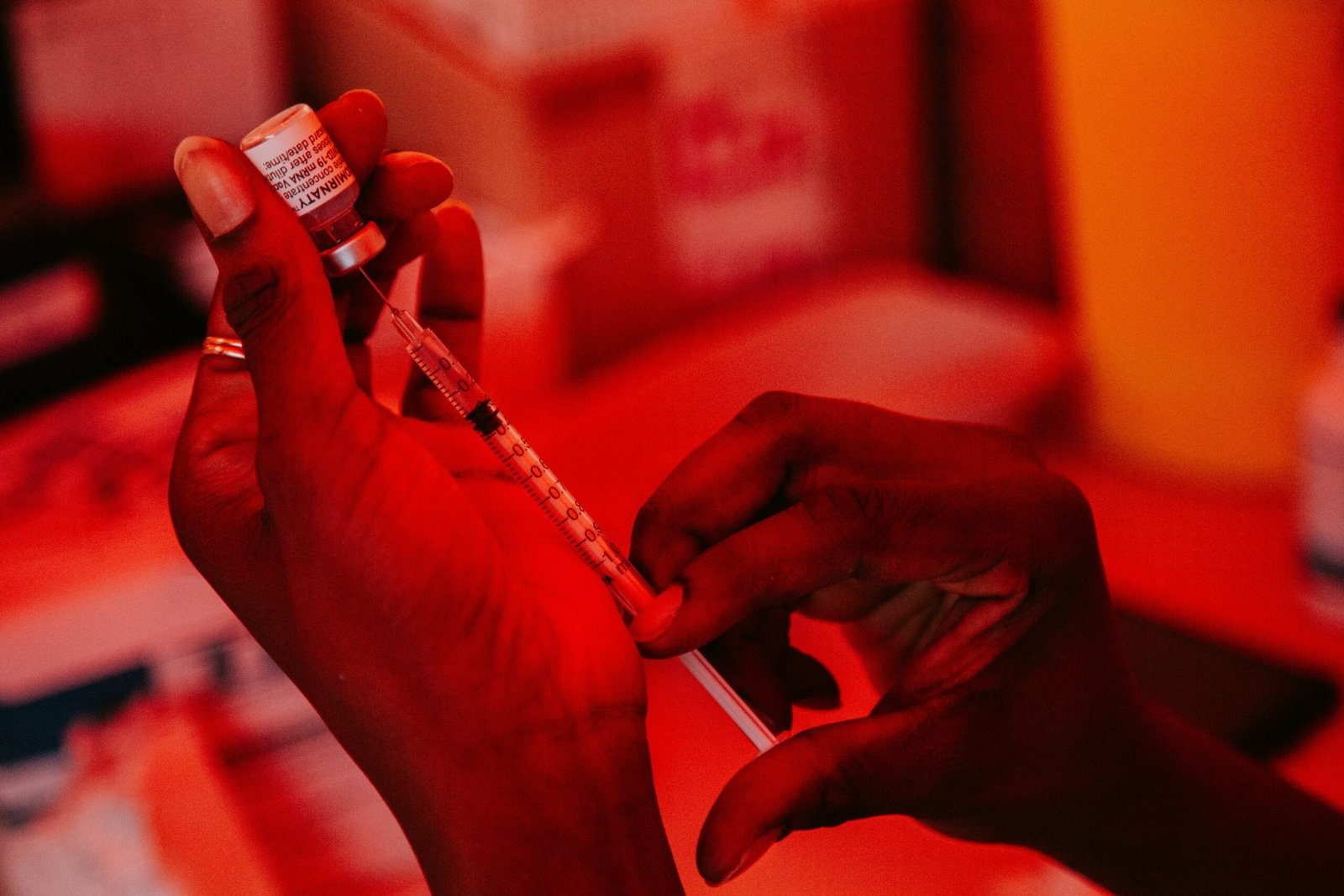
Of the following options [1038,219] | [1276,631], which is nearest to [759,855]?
[1276,631]

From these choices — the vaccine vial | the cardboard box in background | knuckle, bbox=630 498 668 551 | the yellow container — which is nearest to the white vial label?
the vaccine vial

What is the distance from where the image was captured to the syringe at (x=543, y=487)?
0.49m

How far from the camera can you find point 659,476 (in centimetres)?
54

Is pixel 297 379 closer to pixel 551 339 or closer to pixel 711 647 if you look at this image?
pixel 711 647

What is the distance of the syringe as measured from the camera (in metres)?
0.49

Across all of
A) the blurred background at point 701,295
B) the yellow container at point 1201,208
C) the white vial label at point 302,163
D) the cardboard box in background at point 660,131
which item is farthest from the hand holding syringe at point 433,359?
the yellow container at point 1201,208

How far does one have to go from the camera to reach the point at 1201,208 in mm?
1053

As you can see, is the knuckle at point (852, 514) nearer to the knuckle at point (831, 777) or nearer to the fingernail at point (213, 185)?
the knuckle at point (831, 777)

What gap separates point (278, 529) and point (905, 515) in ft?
Answer: 0.75

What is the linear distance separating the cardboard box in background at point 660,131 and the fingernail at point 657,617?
0.74 metres

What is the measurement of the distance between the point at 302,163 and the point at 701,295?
3.17 ft

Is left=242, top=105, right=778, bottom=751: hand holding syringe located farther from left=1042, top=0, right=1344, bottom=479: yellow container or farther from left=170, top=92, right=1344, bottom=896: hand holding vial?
left=1042, top=0, right=1344, bottom=479: yellow container

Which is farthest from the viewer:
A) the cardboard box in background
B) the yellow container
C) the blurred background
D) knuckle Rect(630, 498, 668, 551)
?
the cardboard box in background

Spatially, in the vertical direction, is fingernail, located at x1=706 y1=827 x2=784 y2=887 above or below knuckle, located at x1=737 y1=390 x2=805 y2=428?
below
